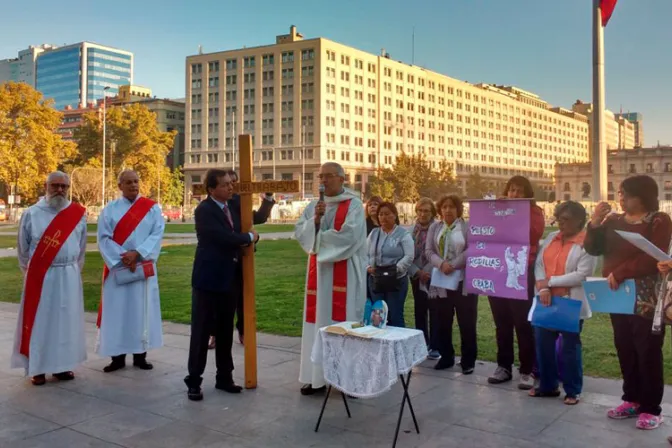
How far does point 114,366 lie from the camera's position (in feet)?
Result: 21.8

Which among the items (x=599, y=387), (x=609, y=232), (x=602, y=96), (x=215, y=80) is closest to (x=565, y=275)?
(x=609, y=232)

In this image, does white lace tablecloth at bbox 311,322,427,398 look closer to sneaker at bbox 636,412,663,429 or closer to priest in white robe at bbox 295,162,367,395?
priest in white robe at bbox 295,162,367,395

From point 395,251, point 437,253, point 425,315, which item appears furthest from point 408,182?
point 395,251

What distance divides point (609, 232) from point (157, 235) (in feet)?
14.7

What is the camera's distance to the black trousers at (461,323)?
254 inches

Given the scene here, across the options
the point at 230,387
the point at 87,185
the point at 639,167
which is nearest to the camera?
Result: the point at 230,387

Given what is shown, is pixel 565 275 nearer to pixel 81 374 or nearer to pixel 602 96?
pixel 81 374

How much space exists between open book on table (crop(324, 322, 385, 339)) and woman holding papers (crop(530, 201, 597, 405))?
5.41 feet

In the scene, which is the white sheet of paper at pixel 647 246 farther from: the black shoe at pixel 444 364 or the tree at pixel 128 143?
the tree at pixel 128 143

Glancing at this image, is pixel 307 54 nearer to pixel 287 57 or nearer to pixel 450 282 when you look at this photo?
pixel 287 57

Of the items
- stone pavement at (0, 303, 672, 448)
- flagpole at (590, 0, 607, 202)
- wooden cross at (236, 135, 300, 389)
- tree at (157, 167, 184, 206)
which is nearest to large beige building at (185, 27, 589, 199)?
tree at (157, 167, 184, 206)

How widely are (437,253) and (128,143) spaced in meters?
69.5

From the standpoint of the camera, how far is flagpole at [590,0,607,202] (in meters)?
16.0

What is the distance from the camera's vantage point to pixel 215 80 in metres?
109
